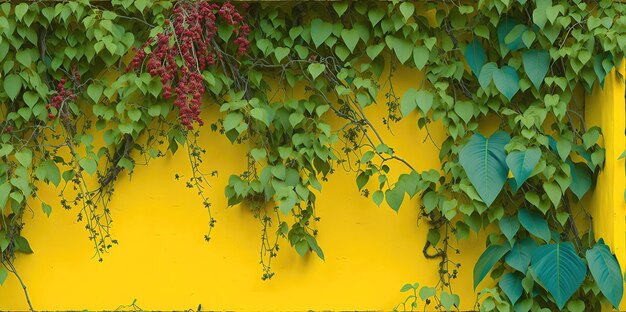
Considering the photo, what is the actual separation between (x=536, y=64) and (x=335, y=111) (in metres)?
0.77

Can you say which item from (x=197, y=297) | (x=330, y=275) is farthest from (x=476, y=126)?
(x=197, y=297)

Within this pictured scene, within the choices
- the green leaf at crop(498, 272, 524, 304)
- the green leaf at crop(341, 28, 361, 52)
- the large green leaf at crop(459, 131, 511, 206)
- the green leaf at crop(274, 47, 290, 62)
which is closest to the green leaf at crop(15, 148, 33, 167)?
the green leaf at crop(274, 47, 290, 62)

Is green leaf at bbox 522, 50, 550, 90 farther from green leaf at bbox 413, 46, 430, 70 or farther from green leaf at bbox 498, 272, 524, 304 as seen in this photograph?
green leaf at bbox 498, 272, 524, 304

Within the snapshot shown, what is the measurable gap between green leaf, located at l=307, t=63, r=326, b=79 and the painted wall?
11.7 inches

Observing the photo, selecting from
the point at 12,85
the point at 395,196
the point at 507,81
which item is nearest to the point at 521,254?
the point at 395,196

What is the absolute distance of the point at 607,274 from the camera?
3.99 meters

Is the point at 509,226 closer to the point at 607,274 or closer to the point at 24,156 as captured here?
the point at 607,274

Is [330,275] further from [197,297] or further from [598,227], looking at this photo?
[598,227]

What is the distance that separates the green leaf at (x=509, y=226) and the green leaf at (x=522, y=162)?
0.65ft

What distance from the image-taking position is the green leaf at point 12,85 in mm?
4211

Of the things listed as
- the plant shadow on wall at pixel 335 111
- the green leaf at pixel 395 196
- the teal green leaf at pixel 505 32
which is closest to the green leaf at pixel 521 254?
the plant shadow on wall at pixel 335 111

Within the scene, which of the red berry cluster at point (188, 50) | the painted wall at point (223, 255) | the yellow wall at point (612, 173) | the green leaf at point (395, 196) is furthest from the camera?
the painted wall at point (223, 255)

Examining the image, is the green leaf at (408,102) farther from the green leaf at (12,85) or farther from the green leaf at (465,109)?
the green leaf at (12,85)

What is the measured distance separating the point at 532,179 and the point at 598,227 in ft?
0.98
